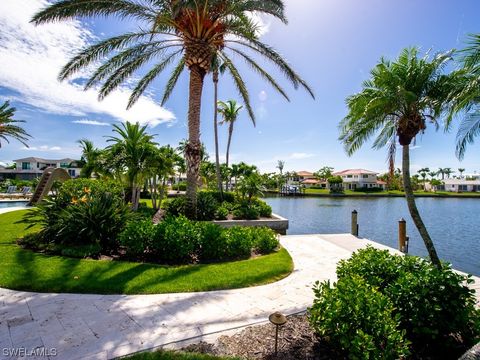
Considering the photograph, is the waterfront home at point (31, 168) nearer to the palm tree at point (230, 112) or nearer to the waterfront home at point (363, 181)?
the palm tree at point (230, 112)

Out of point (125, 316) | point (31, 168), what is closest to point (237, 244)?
point (125, 316)

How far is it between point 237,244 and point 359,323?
5.22 meters

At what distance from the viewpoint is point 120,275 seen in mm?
6191

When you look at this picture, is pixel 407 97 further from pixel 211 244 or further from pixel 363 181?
pixel 363 181

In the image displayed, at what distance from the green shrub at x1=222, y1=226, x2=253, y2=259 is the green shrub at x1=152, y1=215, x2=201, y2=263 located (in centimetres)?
89

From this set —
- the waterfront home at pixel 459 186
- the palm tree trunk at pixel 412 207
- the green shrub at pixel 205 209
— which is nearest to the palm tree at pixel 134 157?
the green shrub at pixel 205 209

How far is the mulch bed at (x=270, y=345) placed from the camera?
344 cm

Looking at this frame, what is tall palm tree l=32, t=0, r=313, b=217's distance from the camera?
9.22 metres

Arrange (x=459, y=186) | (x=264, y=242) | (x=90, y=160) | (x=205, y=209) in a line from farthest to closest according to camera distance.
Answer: (x=459, y=186) → (x=90, y=160) → (x=205, y=209) → (x=264, y=242)

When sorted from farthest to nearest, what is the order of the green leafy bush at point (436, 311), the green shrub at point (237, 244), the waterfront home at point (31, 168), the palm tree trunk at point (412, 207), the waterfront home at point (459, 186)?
the waterfront home at point (459, 186)
the waterfront home at point (31, 168)
the green shrub at point (237, 244)
the palm tree trunk at point (412, 207)
the green leafy bush at point (436, 311)

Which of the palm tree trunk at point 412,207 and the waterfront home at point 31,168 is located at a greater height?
the waterfront home at point 31,168

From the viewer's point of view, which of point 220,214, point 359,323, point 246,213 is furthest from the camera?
point 246,213

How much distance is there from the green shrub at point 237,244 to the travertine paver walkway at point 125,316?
2.06 metres

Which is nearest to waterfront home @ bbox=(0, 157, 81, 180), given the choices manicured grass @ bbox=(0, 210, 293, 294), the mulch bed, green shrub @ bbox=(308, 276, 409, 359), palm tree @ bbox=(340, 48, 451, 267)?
manicured grass @ bbox=(0, 210, 293, 294)
